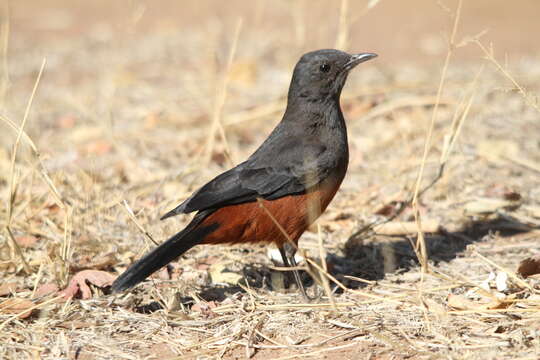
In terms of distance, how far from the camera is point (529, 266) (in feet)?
Answer: 13.5

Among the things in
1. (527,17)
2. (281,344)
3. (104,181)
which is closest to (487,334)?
(281,344)

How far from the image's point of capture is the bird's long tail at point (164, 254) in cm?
376

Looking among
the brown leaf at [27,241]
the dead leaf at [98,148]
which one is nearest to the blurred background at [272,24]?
the dead leaf at [98,148]


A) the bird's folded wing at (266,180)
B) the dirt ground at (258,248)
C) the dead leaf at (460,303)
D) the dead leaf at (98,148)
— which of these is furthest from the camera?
the dead leaf at (98,148)

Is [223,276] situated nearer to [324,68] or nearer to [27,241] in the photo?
[27,241]

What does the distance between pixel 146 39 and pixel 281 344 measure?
9.13 m

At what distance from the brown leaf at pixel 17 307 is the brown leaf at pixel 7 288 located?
0.30 meters

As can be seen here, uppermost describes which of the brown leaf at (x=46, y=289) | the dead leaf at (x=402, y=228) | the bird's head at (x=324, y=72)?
the bird's head at (x=324, y=72)

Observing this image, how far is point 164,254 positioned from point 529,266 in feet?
6.64

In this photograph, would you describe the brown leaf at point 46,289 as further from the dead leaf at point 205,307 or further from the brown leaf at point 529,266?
the brown leaf at point 529,266

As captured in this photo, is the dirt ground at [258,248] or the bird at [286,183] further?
the bird at [286,183]

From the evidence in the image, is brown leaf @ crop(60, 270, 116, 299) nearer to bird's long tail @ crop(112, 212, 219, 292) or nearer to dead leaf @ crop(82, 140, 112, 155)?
bird's long tail @ crop(112, 212, 219, 292)

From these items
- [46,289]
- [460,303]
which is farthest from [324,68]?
[46,289]

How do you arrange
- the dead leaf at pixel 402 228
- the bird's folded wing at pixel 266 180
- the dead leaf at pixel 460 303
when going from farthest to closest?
the dead leaf at pixel 402 228 < the bird's folded wing at pixel 266 180 < the dead leaf at pixel 460 303
